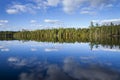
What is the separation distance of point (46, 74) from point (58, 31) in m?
181

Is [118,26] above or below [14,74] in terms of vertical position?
above

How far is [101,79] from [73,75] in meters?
2.85

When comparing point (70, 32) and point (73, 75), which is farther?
point (70, 32)

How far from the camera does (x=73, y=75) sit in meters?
18.8

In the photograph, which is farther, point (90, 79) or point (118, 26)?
point (118, 26)

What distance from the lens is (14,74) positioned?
62.2ft

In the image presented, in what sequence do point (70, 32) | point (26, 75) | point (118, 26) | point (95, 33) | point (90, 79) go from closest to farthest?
point (90, 79) < point (26, 75) < point (118, 26) < point (95, 33) < point (70, 32)

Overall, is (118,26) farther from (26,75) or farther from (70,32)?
(26,75)

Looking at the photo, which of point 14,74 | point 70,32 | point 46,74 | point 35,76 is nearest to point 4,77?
point 14,74

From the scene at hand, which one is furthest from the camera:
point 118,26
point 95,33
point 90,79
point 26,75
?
point 95,33

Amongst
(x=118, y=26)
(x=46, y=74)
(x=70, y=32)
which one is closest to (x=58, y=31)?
(x=70, y=32)

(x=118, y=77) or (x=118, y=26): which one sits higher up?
(x=118, y=26)

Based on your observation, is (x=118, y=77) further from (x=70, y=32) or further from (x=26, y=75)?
(x=70, y=32)

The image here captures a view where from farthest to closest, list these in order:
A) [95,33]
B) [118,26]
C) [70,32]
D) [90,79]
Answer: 1. [70,32]
2. [95,33]
3. [118,26]
4. [90,79]
